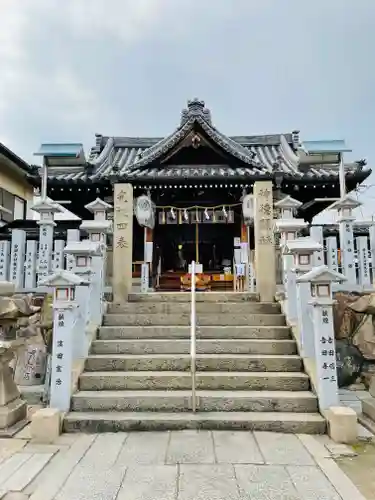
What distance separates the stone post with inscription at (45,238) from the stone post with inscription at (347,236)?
20.4 feet

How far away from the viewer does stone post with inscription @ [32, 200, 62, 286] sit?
7.36 m

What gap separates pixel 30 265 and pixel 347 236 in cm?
682

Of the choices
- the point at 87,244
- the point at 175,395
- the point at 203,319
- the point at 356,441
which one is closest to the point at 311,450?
the point at 356,441

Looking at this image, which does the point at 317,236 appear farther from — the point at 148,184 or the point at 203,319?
the point at 148,184

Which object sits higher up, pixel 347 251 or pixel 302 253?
pixel 347 251

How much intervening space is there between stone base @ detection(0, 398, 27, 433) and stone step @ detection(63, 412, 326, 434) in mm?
700

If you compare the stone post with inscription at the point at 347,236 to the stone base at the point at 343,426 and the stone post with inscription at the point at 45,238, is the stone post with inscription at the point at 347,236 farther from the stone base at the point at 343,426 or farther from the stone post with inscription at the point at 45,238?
the stone post with inscription at the point at 45,238

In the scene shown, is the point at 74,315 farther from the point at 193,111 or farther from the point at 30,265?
the point at 193,111

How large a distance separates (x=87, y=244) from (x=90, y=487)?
3.68m

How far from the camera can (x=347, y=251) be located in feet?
25.1

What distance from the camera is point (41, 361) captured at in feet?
22.2

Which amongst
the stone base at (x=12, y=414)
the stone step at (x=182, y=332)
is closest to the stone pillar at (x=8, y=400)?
the stone base at (x=12, y=414)

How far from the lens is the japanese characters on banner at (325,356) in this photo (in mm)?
4582

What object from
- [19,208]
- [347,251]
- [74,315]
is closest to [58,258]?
[74,315]
